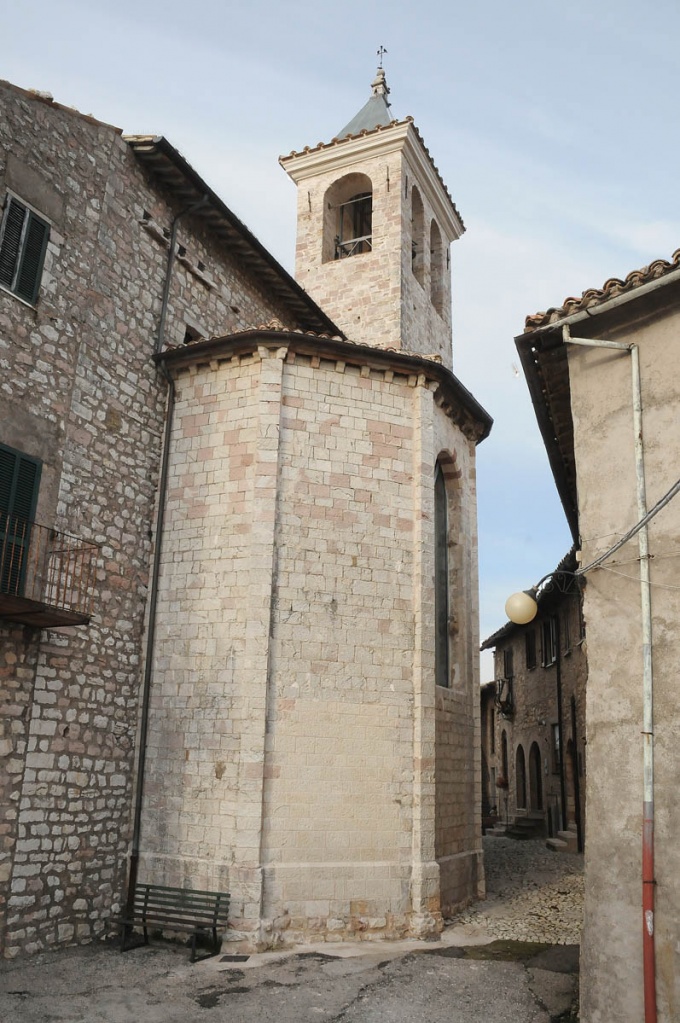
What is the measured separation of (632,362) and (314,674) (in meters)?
5.55

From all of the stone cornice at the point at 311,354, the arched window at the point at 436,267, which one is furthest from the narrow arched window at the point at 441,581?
the arched window at the point at 436,267

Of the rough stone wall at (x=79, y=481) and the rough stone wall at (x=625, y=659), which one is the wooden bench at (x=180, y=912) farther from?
the rough stone wall at (x=625, y=659)

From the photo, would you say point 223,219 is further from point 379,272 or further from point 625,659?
point 625,659

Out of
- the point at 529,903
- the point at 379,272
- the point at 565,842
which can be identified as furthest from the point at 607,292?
the point at 565,842

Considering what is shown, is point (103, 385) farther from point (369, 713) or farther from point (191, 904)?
point (191, 904)

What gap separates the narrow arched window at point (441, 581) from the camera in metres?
12.6

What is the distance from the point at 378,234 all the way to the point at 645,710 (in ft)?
47.1

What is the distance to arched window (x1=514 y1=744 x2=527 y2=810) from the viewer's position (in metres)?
25.6

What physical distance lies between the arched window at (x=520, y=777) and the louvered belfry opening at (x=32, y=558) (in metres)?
19.1

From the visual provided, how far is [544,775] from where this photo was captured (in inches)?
906

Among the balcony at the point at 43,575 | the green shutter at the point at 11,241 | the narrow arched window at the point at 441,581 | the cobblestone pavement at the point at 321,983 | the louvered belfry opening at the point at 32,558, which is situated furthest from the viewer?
the narrow arched window at the point at 441,581

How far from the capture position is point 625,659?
6.65 meters

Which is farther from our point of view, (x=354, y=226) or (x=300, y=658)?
(x=354, y=226)

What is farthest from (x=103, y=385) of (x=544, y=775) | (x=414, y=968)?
(x=544, y=775)
